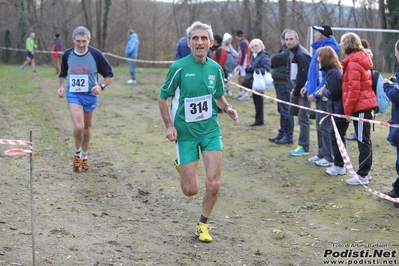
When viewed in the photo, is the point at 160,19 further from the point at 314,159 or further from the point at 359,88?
the point at 359,88

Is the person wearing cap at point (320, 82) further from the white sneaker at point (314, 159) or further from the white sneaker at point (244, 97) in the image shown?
the white sneaker at point (244, 97)

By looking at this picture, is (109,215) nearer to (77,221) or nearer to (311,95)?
(77,221)

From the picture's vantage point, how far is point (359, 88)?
838 cm

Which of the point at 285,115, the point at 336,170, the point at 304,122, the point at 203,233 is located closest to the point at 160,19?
the point at 285,115

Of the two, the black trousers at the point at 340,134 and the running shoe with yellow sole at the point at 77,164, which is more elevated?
the black trousers at the point at 340,134

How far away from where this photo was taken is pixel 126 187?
8.74m

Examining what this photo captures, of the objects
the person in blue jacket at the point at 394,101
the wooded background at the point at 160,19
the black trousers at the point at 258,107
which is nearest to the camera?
the person in blue jacket at the point at 394,101

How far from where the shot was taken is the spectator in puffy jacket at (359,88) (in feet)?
27.3

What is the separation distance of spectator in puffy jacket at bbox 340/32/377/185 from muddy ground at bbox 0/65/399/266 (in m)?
0.73

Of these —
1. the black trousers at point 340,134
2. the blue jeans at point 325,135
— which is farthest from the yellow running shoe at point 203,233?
the blue jeans at point 325,135

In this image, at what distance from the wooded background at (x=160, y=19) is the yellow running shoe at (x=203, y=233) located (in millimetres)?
23928

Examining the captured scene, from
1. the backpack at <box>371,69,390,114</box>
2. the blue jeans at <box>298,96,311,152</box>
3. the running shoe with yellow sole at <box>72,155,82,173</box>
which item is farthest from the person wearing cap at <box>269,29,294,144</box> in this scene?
the running shoe with yellow sole at <box>72,155,82,173</box>

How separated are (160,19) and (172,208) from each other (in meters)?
36.6

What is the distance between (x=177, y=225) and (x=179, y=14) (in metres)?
35.9
